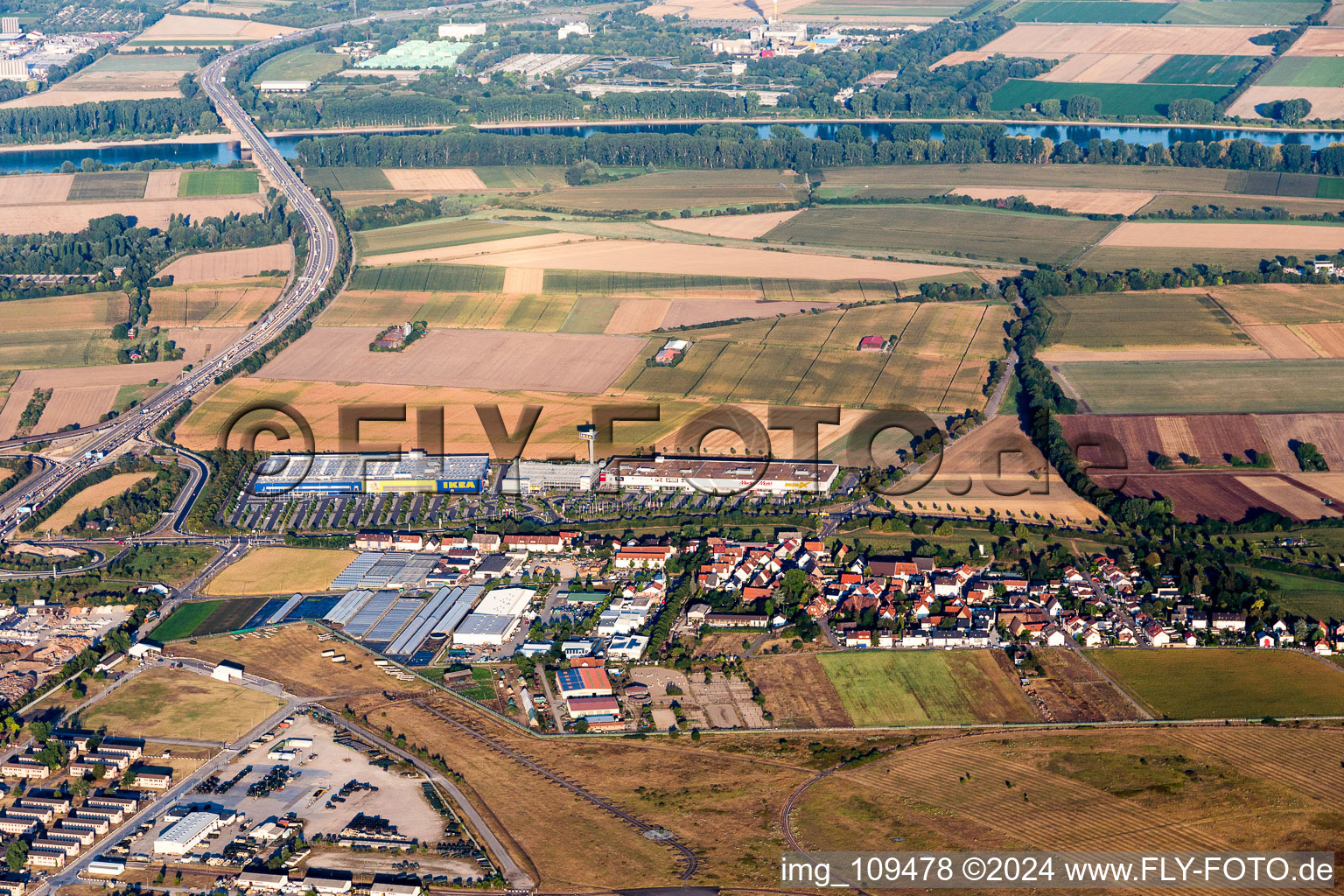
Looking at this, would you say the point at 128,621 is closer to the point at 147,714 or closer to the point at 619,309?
the point at 147,714

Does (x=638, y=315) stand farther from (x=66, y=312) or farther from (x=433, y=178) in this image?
(x=433, y=178)

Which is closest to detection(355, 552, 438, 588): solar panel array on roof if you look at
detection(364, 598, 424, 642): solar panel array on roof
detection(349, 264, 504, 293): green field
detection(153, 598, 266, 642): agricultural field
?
detection(364, 598, 424, 642): solar panel array on roof

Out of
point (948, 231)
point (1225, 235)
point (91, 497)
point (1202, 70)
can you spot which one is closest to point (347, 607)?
point (91, 497)

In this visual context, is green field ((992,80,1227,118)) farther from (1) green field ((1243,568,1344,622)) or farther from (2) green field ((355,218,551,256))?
(1) green field ((1243,568,1344,622))

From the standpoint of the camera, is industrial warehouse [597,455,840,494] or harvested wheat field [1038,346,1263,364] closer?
industrial warehouse [597,455,840,494]

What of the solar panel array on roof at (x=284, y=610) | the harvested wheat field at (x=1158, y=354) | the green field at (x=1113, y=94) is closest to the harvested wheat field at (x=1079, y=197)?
the green field at (x=1113, y=94)

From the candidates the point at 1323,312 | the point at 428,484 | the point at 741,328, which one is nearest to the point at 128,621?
the point at 428,484
